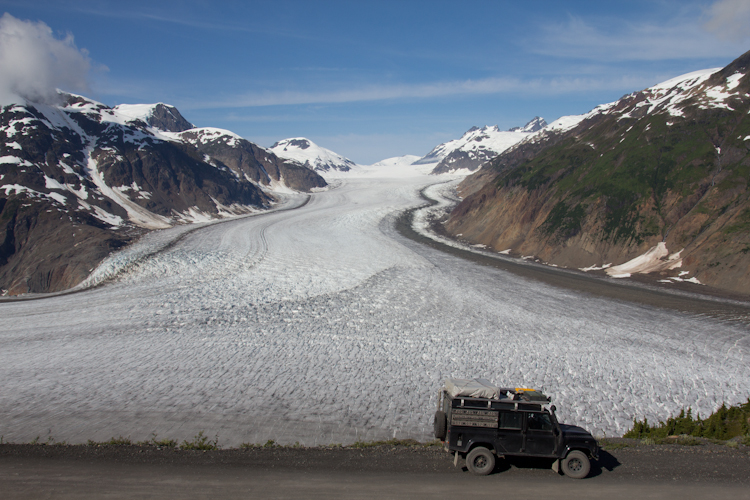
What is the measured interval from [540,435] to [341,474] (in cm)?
466

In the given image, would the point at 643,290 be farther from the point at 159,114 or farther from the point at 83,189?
the point at 159,114

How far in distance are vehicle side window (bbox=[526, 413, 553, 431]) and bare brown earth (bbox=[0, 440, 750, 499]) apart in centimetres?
120

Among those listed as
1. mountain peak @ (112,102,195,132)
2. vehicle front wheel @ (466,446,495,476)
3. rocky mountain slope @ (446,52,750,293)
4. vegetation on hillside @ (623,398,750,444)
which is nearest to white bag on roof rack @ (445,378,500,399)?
vehicle front wheel @ (466,446,495,476)

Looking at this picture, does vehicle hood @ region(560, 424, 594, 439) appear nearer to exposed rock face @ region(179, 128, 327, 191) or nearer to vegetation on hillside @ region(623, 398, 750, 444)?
vegetation on hillside @ region(623, 398, 750, 444)

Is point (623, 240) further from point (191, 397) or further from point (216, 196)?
point (216, 196)

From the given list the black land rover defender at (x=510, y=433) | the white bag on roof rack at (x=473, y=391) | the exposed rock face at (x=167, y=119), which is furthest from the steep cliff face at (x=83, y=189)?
the exposed rock face at (x=167, y=119)

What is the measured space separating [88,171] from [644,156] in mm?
72113

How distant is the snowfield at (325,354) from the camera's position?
14977 millimetres

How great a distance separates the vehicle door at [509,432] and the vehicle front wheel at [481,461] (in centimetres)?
27

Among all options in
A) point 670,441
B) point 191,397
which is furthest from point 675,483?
point 191,397

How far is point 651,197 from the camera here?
124ft

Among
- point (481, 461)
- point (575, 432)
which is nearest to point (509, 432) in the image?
point (481, 461)

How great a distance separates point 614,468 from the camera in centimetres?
1032

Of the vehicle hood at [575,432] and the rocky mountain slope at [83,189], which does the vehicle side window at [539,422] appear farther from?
the rocky mountain slope at [83,189]
